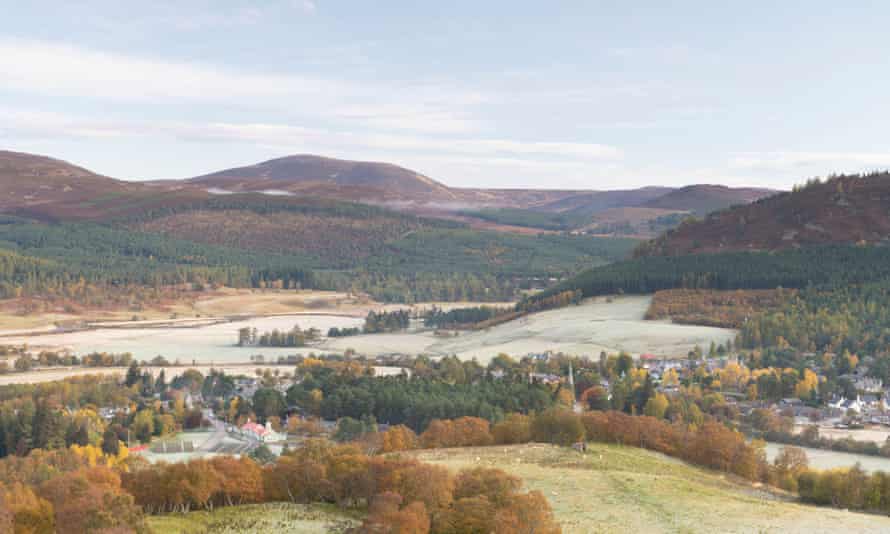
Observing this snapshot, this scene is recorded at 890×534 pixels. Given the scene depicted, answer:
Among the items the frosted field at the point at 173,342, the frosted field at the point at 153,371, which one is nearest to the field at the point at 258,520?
the frosted field at the point at 153,371

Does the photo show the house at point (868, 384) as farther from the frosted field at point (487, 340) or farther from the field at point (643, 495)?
the field at point (643, 495)

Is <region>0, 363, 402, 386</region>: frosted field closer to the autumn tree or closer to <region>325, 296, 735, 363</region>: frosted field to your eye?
<region>325, 296, 735, 363</region>: frosted field

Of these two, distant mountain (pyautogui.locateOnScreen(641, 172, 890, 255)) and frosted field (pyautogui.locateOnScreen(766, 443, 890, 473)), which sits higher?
distant mountain (pyautogui.locateOnScreen(641, 172, 890, 255))

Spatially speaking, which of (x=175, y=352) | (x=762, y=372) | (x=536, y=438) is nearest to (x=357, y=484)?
(x=536, y=438)

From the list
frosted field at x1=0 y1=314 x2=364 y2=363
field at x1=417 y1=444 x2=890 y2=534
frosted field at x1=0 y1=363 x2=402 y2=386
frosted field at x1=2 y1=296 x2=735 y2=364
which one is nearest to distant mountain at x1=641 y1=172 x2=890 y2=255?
frosted field at x1=2 y1=296 x2=735 y2=364

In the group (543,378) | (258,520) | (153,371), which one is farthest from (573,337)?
(258,520)

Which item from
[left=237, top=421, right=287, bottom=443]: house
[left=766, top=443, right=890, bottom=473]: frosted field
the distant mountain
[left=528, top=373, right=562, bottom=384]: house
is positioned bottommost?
[left=237, top=421, right=287, bottom=443]: house

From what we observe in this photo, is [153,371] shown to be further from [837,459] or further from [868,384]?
[837,459]
